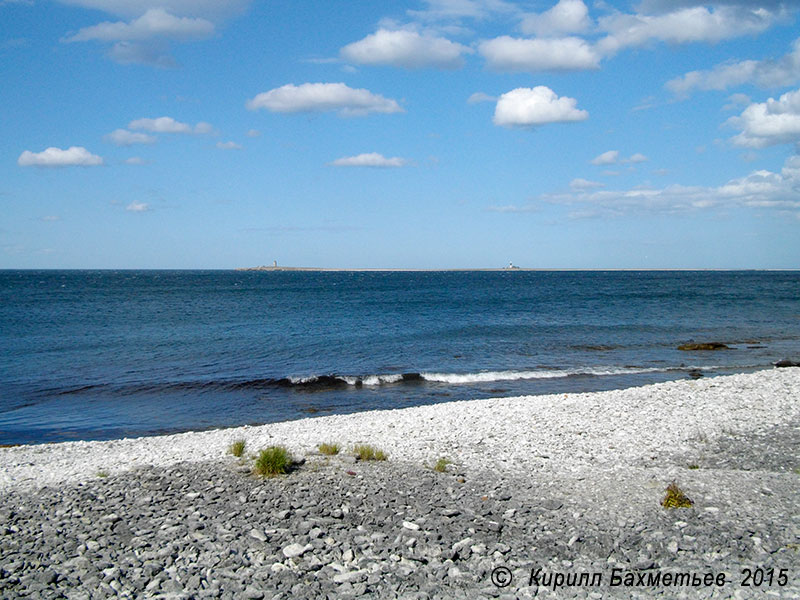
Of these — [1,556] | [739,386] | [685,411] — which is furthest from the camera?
[739,386]

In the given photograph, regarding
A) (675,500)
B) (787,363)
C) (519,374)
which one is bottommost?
(519,374)

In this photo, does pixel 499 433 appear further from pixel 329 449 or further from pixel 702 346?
pixel 702 346

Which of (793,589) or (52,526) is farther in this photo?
(52,526)

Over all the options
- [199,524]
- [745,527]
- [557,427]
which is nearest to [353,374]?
[557,427]

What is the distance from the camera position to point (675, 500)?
34.3 ft

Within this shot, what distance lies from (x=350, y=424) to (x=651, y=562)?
11.0 meters

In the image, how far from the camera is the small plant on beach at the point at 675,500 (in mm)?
10398

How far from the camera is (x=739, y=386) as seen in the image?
21.7 m

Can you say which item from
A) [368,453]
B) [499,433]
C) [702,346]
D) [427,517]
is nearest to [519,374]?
[499,433]

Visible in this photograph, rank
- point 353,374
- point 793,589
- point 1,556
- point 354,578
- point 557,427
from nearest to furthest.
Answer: point 793,589 → point 354,578 → point 1,556 → point 557,427 → point 353,374

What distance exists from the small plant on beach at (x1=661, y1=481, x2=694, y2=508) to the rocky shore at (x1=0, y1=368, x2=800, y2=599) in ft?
0.59

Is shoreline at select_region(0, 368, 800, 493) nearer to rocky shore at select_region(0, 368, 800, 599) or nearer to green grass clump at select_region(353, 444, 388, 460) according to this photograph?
rocky shore at select_region(0, 368, 800, 599)

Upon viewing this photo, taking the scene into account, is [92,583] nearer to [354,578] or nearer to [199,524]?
[199,524]

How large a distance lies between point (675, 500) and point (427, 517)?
14.1ft
